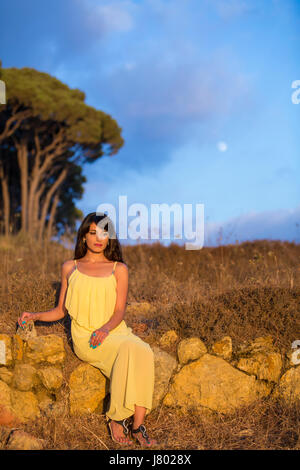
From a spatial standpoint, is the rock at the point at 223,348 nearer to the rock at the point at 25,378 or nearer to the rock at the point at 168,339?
the rock at the point at 168,339

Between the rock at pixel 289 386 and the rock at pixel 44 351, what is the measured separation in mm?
1950

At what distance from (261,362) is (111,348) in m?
1.41

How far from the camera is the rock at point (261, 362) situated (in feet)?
11.5

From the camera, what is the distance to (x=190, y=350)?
3.50 m

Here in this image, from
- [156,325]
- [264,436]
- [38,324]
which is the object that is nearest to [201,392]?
[264,436]

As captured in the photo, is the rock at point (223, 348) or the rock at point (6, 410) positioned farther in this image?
the rock at point (223, 348)

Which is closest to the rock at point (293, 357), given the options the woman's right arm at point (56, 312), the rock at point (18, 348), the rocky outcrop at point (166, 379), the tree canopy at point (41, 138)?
the rocky outcrop at point (166, 379)

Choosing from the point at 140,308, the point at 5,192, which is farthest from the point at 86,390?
the point at 5,192

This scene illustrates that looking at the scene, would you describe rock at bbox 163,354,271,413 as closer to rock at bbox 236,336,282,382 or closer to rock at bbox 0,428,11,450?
rock at bbox 236,336,282,382

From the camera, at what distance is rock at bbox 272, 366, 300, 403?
11.4 ft

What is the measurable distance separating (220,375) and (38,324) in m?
2.01

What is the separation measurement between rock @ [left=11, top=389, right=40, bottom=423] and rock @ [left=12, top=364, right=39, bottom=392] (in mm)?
47

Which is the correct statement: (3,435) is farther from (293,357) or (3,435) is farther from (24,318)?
(293,357)
